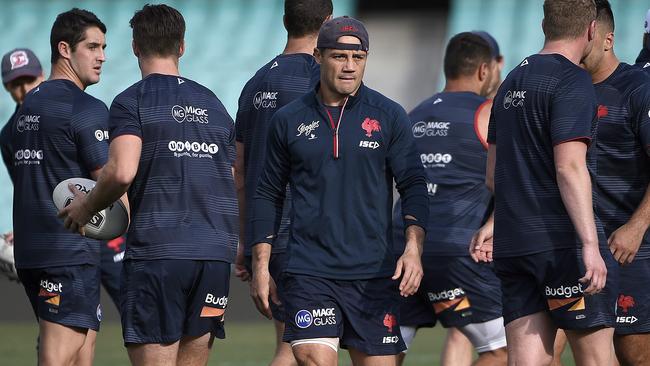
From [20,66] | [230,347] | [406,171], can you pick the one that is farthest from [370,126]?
[230,347]

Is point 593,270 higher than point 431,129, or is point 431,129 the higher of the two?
point 431,129

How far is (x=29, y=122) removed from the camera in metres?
7.37

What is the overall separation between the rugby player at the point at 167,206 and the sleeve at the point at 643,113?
2.22 metres

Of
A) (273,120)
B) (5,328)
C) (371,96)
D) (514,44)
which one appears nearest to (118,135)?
(273,120)

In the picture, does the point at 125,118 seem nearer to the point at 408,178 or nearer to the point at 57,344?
the point at 408,178

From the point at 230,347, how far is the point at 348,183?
698cm

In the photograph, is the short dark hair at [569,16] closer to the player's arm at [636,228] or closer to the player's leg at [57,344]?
the player's arm at [636,228]

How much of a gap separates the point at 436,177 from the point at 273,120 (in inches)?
84.8

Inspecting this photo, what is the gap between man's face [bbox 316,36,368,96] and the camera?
6289mm

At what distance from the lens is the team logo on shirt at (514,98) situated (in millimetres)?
6074

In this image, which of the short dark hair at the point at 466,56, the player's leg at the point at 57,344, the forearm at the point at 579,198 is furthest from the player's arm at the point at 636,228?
the player's leg at the point at 57,344

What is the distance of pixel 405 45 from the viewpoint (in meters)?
21.4

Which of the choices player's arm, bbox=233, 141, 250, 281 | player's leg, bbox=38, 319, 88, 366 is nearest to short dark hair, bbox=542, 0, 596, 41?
player's arm, bbox=233, 141, 250, 281

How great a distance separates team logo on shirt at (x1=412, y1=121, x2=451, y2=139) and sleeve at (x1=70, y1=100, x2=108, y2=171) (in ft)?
7.31
